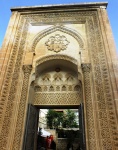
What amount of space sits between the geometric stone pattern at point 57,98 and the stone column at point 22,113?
0.66 metres

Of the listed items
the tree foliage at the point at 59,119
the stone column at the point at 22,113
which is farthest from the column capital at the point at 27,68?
the tree foliage at the point at 59,119

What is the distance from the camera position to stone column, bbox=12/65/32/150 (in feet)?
12.2

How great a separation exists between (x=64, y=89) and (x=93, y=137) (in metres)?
1.85

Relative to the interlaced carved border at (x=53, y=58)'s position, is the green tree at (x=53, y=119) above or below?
below

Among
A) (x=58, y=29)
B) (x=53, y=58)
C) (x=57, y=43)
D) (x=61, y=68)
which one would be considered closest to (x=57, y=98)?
(x=61, y=68)

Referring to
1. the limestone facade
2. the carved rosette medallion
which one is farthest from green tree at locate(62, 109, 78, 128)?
the carved rosette medallion

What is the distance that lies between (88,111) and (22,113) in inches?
71.7

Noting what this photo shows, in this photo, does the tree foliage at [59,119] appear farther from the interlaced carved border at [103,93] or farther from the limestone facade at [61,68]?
the interlaced carved border at [103,93]

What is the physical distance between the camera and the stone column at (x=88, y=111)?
357 cm

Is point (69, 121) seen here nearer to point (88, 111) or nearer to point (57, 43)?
point (57, 43)

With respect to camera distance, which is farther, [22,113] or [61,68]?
[61,68]

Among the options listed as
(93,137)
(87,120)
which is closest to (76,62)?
(87,120)

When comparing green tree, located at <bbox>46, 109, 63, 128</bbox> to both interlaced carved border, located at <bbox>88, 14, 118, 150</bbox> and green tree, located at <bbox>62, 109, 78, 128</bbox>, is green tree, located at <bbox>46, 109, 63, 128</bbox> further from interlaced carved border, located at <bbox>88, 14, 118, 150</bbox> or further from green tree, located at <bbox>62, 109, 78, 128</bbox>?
interlaced carved border, located at <bbox>88, 14, 118, 150</bbox>

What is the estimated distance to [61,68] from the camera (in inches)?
214
